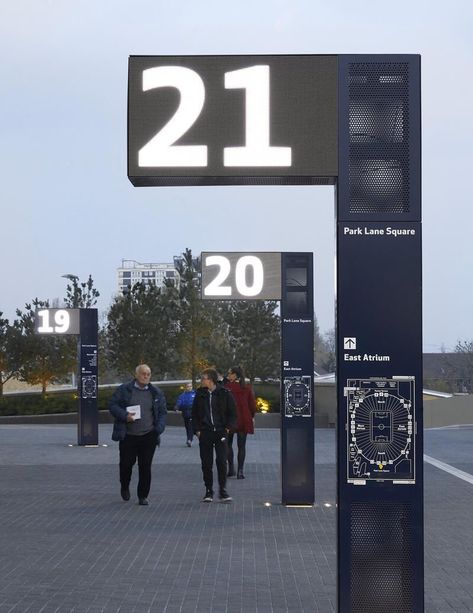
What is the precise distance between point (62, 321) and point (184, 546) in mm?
17433

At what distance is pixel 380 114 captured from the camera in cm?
757

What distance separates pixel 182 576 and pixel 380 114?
460 centimetres

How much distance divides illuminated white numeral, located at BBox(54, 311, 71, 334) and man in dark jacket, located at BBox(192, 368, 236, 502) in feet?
41.7

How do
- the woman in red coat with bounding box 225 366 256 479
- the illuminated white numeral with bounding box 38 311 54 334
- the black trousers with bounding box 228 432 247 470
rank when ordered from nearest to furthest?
1. the woman in red coat with bounding box 225 366 256 479
2. the black trousers with bounding box 228 432 247 470
3. the illuminated white numeral with bounding box 38 311 54 334

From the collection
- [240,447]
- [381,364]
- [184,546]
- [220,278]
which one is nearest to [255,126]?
[381,364]

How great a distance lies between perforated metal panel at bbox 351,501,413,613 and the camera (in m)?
7.32

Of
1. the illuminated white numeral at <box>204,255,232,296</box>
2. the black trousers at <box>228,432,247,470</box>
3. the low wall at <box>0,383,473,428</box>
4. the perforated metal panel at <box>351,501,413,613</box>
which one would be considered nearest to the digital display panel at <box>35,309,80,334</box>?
the black trousers at <box>228,432,247,470</box>

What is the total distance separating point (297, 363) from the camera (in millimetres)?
16594

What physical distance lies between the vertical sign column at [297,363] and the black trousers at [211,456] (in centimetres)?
83

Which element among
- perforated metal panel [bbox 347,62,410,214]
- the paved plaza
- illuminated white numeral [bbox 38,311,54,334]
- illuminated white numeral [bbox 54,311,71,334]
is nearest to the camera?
perforated metal panel [bbox 347,62,410,214]

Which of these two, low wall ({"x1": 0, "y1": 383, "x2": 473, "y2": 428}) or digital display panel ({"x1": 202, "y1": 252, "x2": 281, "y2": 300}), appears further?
low wall ({"x1": 0, "y1": 383, "x2": 473, "y2": 428})

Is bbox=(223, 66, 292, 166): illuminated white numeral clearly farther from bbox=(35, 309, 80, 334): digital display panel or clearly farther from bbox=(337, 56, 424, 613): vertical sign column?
bbox=(35, 309, 80, 334): digital display panel

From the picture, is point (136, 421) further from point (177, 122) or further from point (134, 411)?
point (177, 122)

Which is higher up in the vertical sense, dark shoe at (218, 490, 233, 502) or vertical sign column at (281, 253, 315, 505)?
vertical sign column at (281, 253, 315, 505)
